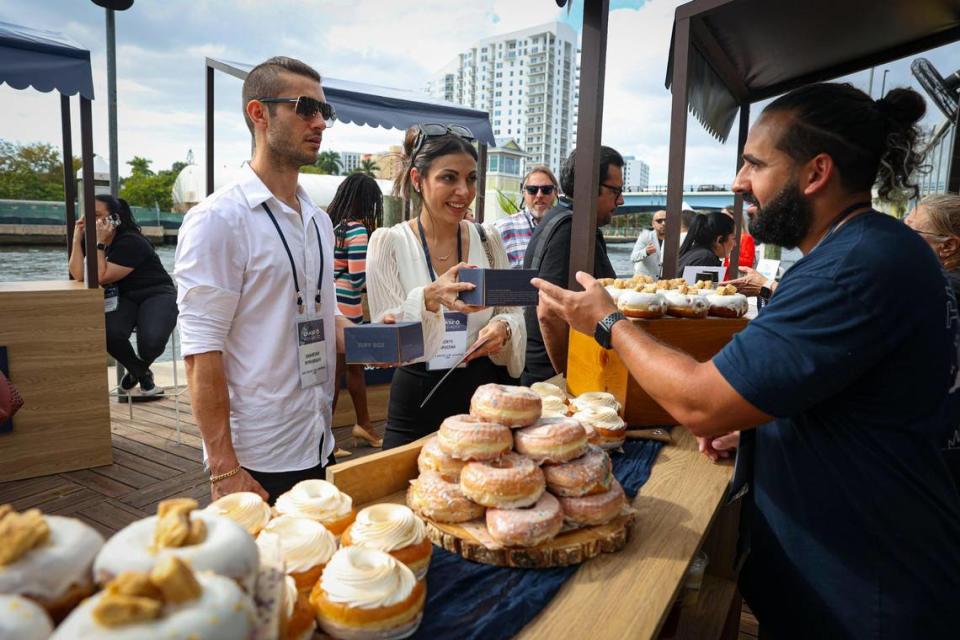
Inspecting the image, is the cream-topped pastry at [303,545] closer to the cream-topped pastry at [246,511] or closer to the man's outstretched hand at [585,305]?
the cream-topped pastry at [246,511]

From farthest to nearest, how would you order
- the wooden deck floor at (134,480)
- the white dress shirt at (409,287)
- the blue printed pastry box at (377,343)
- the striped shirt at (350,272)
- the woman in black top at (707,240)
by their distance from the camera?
the woman in black top at (707,240) → the striped shirt at (350,272) → the wooden deck floor at (134,480) → the white dress shirt at (409,287) → the blue printed pastry box at (377,343)

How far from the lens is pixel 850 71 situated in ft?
12.0

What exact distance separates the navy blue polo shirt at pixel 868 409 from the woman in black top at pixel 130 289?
4962mm

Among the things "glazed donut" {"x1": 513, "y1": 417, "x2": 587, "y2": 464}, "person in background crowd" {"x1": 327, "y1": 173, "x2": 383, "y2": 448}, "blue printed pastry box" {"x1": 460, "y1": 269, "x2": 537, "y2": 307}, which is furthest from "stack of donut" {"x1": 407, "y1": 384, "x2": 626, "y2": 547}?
"person in background crowd" {"x1": 327, "y1": 173, "x2": 383, "y2": 448}

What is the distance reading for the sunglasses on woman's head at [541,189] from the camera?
5.11 m

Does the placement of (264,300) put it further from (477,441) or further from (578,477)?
(578,477)

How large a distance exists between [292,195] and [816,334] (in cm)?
152

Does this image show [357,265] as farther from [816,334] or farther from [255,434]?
[816,334]

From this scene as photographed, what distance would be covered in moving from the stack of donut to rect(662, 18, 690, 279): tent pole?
246 centimetres

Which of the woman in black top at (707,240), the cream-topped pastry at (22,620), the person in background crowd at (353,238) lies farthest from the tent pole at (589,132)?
the woman in black top at (707,240)

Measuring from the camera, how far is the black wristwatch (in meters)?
1.45

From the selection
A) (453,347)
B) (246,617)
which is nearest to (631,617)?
(246,617)

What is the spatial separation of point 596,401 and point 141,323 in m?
4.51

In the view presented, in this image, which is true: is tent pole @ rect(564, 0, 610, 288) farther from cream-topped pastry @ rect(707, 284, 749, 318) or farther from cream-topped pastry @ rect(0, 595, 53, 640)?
cream-topped pastry @ rect(0, 595, 53, 640)
